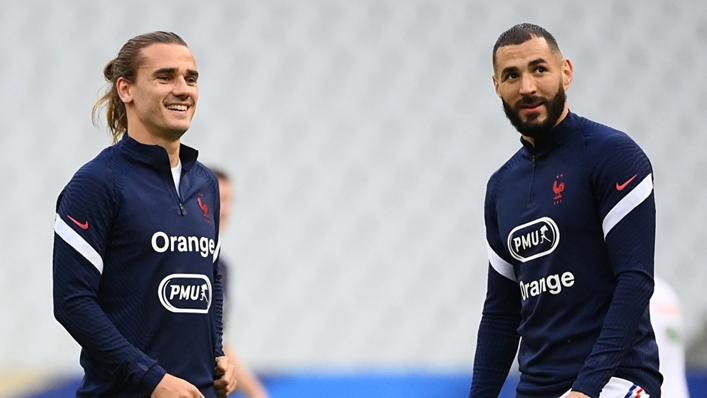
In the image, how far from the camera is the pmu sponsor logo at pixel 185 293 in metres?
2.02

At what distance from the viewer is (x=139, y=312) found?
2008 millimetres

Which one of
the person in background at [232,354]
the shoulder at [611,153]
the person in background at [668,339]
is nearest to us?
the shoulder at [611,153]

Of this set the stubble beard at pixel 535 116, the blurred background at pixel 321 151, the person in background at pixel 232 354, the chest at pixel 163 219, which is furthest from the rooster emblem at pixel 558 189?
the blurred background at pixel 321 151

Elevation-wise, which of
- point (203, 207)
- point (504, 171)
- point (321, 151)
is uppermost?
point (321, 151)

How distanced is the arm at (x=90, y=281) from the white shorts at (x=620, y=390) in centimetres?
77

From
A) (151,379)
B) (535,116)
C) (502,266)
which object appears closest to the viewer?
(151,379)

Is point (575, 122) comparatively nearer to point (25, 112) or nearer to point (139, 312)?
point (139, 312)

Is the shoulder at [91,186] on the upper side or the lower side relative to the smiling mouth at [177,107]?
lower

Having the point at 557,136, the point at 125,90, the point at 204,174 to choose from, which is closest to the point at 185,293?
the point at 204,174

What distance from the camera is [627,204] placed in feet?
6.55

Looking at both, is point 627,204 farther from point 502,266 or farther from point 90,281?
point 90,281

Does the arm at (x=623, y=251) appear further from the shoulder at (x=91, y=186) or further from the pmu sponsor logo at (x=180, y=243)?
the shoulder at (x=91, y=186)

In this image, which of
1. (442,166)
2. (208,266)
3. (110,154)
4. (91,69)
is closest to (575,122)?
(208,266)

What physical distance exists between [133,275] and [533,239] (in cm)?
75
